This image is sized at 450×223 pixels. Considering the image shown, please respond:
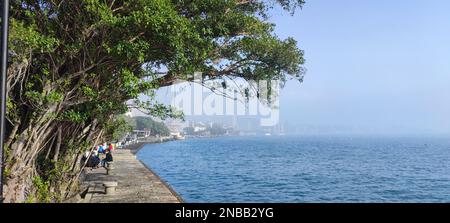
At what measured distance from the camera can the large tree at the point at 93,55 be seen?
967 cm

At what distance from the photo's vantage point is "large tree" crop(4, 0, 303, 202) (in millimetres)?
9672

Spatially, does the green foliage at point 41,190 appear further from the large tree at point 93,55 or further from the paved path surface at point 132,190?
the paved path surface at point 132,190

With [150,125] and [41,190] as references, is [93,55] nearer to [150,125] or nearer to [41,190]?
[41,190]

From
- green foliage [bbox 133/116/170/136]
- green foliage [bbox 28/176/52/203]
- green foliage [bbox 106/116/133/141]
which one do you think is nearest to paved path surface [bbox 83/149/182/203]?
green foliage [bbox 28/176/52/203]

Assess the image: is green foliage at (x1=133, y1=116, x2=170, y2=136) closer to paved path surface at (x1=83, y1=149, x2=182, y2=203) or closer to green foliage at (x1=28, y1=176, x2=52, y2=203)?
A: paved path surface at (x1=83, y1=149, x2=182, y2=203)

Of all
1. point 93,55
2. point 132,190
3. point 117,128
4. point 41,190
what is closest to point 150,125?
point 117,128

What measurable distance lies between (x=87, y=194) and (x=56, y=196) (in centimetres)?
255

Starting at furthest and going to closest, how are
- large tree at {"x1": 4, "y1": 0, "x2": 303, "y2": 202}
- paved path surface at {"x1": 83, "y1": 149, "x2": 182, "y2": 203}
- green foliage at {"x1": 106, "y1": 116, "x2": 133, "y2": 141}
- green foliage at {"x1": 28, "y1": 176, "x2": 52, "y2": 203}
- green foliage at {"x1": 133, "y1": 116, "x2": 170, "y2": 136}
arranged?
green foliage at {"x1": 133, "y1": 116, "x2": 170, "y2": 136}
green foliage at {"x1": 106, "y1": 116, "x2": 133, "y2": 141}
paved path surface at {"x1": 83, "y1": 149, "x2": 182, "y2": 203}
green foliage at {"x1": 28, "y1": 176, "x2": 52, "y2": 203}
large tree at {"x1": 4, "y1": 0, "x2": 303, "y2": 202}

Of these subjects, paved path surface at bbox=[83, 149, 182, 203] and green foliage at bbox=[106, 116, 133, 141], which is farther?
green foliage at bbox=[106, 116, 133, 141]

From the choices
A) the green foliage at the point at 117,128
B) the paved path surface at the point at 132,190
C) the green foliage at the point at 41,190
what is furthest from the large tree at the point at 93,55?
the green foliage at the point at 117,128

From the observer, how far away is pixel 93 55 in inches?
430

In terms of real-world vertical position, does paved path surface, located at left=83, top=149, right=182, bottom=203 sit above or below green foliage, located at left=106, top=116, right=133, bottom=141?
below

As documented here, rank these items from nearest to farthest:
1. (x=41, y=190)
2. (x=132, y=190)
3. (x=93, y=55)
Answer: (x=93, y=55)
(x=41, y=190)
(x=132, y=190)

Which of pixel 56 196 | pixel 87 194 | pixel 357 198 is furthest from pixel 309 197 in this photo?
pixel 56 196
